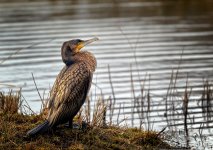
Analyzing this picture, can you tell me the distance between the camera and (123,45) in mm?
23703

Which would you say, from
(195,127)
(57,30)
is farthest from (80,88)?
(57,30)

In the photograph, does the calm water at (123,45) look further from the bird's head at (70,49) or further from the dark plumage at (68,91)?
the dark plumage at (68,91)

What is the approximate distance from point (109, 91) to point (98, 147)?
6617 mm

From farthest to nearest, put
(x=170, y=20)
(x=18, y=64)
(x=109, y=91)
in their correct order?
(x=170, y=20) → (x=18, y=64) → (x=109, y=91)

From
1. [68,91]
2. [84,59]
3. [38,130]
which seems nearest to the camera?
[38,130]

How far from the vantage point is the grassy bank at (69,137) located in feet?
30.0

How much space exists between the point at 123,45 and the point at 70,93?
566 inches

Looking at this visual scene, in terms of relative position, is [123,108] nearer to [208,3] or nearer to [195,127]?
[195,127]

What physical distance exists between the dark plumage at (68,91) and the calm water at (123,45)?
7.17ft

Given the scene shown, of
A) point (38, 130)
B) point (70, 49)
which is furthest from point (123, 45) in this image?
point (38, 130)

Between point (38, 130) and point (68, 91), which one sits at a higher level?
point (68, 91)

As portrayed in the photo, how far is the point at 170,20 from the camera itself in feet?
95.3

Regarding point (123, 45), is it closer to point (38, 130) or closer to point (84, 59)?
point (84, 59)

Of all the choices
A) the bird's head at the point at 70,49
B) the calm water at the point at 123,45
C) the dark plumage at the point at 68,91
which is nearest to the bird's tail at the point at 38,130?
the dark plumage at the point at 68,91
